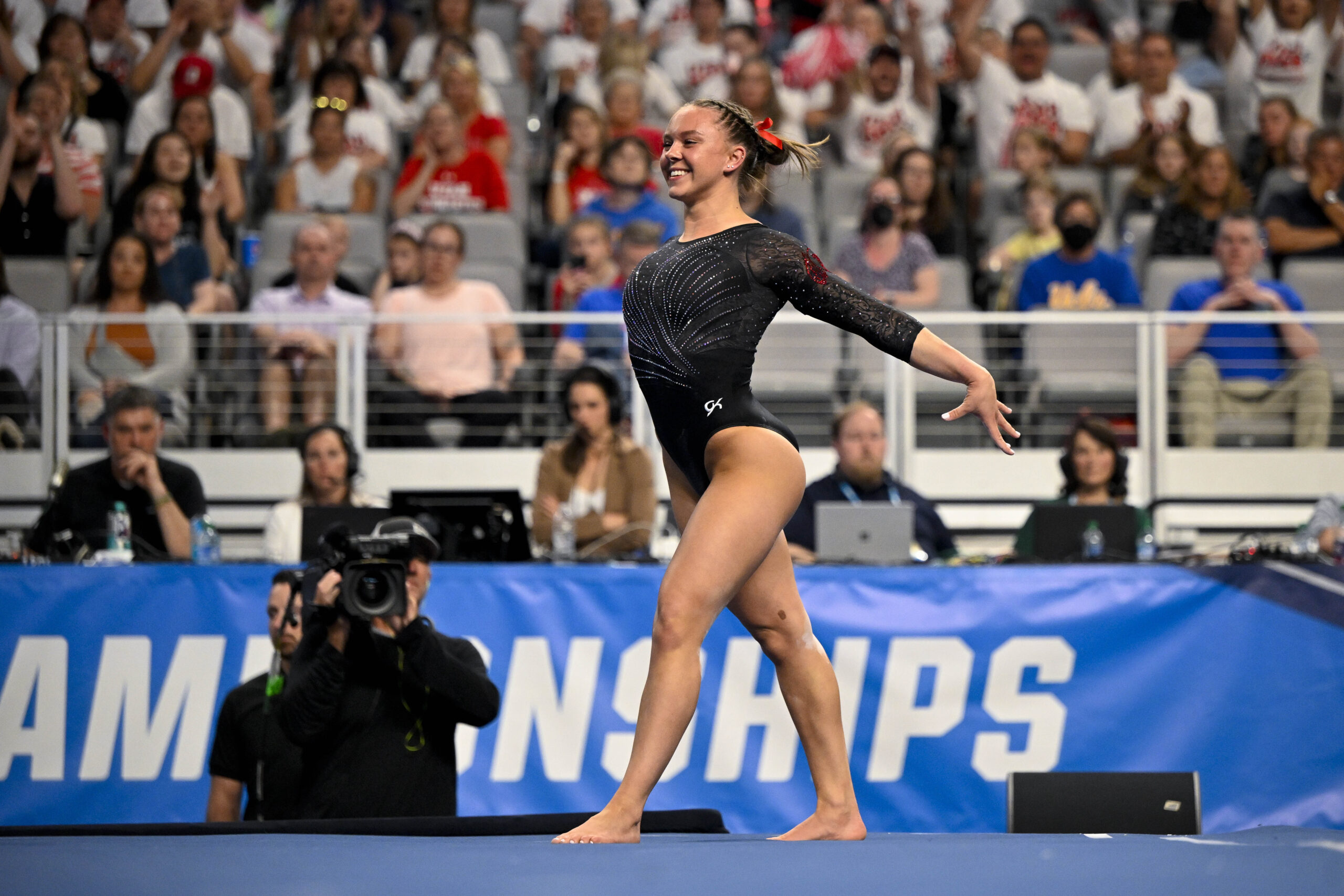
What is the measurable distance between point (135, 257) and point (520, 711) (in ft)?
11.8

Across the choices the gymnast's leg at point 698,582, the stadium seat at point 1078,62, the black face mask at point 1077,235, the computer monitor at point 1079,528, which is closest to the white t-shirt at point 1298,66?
the stadium seat at point 1078,62

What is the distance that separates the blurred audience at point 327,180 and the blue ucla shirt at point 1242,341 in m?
4.62

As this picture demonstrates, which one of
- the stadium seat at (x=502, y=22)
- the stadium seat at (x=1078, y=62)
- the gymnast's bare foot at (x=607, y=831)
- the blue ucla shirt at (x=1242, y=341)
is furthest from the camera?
the stadium seat at (x=502, y=22)

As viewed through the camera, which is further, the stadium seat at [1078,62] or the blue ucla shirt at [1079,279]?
the stadium seat at [1078,62]

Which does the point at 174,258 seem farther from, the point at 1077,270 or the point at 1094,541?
the point at 1094,541

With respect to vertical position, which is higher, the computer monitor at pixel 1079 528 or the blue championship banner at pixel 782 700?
the computer monitor at pixel 1079 528

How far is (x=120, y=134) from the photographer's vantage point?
9977 mm

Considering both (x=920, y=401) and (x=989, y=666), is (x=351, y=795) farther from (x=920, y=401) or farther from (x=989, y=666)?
(x=920, y=401)

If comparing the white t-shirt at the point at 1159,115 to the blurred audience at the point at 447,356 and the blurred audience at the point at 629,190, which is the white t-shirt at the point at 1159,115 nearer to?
the blurred audience at the point at 629,190

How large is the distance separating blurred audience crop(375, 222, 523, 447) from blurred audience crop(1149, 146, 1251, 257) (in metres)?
3.65

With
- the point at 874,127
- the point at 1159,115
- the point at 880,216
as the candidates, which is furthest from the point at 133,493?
the point at 1159,115

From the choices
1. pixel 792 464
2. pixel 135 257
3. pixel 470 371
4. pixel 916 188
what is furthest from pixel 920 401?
pixel 792 464

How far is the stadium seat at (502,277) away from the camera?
8367mm

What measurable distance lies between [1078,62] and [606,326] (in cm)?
489
